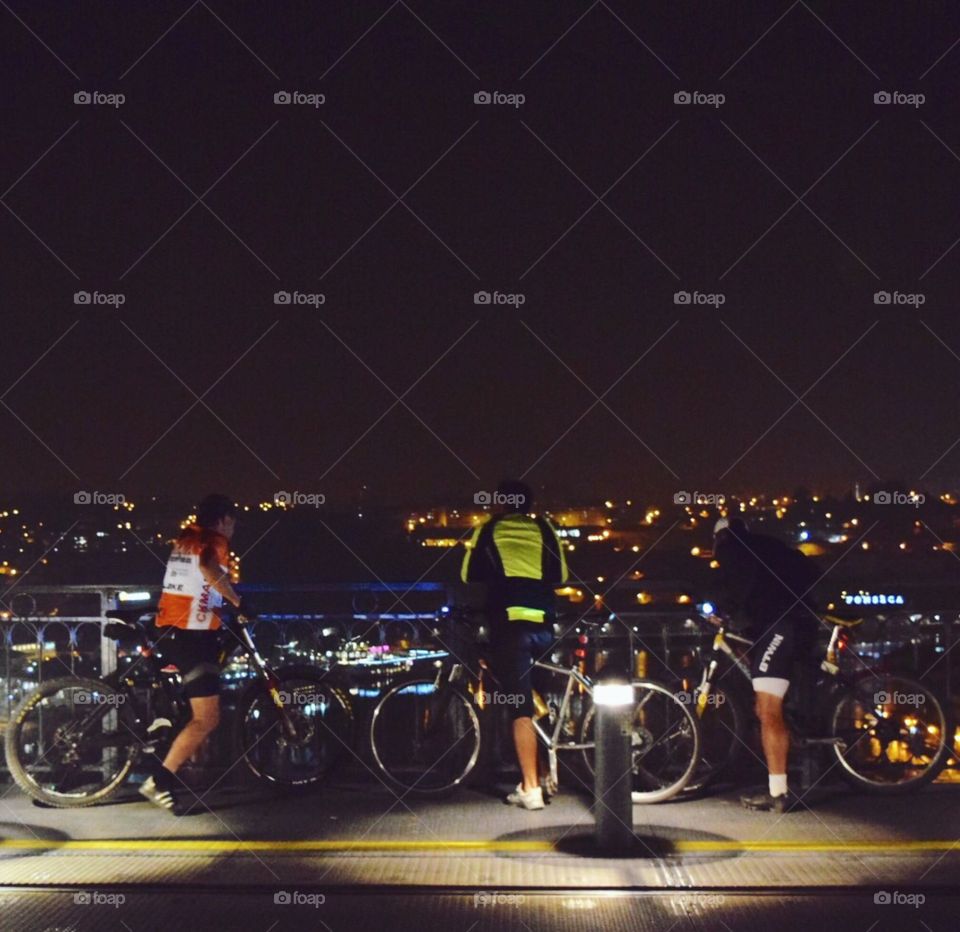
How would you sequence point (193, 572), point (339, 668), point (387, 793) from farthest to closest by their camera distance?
1. point (339, 668)
2. point (387, 793)
3. point (193, 572)

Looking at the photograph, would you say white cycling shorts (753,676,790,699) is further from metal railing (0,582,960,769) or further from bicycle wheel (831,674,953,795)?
metal railing (0,582,960,769)

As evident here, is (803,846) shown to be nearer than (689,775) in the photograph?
Yes

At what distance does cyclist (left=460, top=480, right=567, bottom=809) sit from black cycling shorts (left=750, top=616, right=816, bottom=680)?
1.32 m

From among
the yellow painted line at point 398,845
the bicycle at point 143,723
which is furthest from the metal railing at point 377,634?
the yellow painted line at point 398,845

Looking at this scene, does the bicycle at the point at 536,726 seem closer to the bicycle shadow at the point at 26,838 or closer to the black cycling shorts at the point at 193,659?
the black cycling shorts at the point at 193,659

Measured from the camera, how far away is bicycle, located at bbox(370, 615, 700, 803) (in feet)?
28.5

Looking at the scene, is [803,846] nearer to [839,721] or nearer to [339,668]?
[839,721]

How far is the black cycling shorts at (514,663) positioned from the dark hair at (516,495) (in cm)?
72

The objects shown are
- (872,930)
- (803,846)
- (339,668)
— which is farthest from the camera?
(339,668)

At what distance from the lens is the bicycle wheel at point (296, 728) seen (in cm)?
895

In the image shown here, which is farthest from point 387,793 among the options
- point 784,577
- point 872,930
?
point 872,930

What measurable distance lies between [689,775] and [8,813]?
4330 millimetres

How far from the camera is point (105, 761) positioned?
9.07 metres

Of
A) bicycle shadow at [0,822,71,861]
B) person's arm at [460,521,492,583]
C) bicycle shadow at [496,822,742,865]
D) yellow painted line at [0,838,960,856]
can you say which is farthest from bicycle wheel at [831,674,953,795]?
bicycle shadow at [0,822,71,861]
